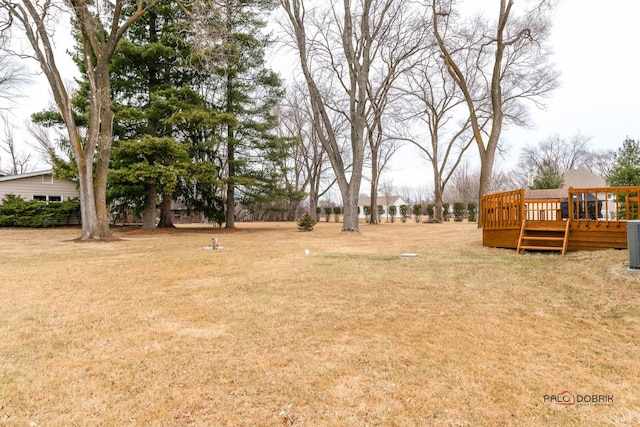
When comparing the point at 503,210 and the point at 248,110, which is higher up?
the point at 248,110

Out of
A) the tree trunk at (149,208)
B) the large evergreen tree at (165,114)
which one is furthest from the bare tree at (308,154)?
the tree trunk at (149,208)

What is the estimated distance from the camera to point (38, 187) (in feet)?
63.3

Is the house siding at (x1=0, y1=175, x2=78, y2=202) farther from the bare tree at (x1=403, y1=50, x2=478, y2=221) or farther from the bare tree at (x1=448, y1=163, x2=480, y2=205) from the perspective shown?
the bare tree at (x1=448, y1=163, x2=480, y2=205)

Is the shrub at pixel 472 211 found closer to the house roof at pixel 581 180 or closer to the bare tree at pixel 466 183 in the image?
the house roof at pixel 581 180

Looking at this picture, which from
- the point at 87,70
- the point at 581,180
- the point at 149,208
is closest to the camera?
the point at 87,70

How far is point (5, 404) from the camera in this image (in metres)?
2.05

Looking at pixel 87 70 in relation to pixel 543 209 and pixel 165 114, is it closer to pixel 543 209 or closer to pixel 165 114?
pixel 165 114

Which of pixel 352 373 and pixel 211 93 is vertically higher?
pixel 211 93

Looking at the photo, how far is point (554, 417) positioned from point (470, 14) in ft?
66.2

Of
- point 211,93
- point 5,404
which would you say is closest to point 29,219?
point 211,93

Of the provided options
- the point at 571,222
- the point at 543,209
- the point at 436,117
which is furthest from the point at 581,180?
the point at 571,222

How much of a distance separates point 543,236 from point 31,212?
73.1 feet

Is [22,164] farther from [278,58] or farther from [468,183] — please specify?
[468,183]

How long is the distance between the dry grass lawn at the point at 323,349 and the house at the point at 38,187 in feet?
59.6
